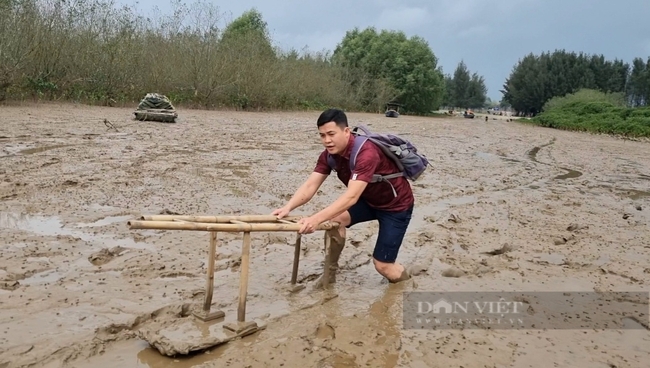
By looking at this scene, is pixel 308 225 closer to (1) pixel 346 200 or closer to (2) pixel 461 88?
(1) pixel 346 200

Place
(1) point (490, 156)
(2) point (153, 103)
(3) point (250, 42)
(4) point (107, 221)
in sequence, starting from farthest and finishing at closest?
1. (3) point (250, 42)
2. (2) point (153, 103)
3. (1) point (490, 156)
4. (4) point (107, 221)

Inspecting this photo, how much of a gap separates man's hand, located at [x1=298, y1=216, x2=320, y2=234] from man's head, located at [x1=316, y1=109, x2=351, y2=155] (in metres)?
0.58

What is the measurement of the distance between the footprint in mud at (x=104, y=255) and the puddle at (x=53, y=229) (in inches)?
6.9

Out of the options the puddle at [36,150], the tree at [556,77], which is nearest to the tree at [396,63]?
the tree at [556,77]

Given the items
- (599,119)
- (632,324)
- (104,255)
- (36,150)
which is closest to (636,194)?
(632,324)

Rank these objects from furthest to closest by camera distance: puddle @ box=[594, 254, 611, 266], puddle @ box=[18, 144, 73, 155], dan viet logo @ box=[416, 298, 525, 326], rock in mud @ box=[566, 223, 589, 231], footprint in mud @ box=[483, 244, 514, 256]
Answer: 1. puddle @ box=[18, 144, 73, 155]
2. rock in mud @ box=[566, 223, 589, 231]
3. footprint in mud @ box=[483, 244, 514, 256]
4. puddle @ box=[594, 254, 611, 266]
5. dan viet logo @ box=[416, 298, 525, 326]

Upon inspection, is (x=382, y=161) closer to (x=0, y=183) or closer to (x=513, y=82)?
(x=0, y=183)

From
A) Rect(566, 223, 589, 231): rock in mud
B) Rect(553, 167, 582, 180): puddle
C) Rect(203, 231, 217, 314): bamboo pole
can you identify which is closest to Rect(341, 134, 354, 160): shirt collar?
Rect(203, 231, 217, 314): bamboo pole

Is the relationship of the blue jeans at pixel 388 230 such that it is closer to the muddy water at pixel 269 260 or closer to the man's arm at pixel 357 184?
the muddy water at pixel 269 260

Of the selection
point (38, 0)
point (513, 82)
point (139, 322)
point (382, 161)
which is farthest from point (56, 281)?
point (513, 82)

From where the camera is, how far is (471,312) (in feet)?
13.8

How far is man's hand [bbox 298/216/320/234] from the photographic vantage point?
3.67 meters

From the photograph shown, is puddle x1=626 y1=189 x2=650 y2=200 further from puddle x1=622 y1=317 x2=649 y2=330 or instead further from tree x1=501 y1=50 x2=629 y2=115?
tree x1=501 y1=50 x2=629 y2=115

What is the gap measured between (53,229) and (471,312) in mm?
3724
